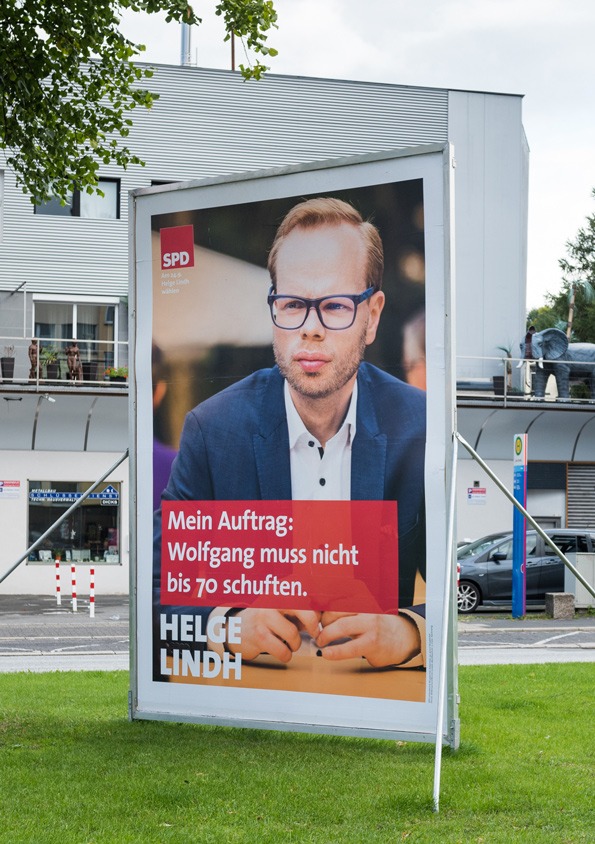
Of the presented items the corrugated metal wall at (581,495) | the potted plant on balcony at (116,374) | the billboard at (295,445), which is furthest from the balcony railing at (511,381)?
the billboard at (295,445)

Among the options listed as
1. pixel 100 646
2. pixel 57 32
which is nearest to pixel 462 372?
pixel 100 646

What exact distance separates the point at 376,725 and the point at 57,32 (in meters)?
7.43

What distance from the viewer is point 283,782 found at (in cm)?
694

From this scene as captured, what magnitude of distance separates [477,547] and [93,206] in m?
15.7

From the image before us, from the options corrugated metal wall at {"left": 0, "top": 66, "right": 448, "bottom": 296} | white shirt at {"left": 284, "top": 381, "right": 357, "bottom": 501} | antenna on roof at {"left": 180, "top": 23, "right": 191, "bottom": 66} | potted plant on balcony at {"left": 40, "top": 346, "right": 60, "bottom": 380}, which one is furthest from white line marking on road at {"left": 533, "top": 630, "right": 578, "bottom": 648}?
antenna on roof at {"left": 180, "top": 23, "right": 191, "bottom": 66}

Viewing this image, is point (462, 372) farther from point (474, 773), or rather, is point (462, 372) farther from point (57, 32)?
point (474, 773)

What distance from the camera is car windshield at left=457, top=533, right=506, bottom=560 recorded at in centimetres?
2411

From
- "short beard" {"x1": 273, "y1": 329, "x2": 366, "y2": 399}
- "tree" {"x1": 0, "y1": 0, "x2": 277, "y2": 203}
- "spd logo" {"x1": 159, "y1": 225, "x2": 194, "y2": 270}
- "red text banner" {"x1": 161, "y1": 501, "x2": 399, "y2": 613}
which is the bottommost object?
"red text banner" {"x1": 161, "y1": 501, "x2": 399, "y2": 613}

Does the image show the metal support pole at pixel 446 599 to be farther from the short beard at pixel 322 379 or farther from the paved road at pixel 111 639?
the paved road at pixel 111 639

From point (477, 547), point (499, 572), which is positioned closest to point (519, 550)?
point (499, 572)

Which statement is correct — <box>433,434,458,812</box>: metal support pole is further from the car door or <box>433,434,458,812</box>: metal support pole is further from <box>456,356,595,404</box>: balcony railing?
<box>456,356,595,404</box>: balcony railing

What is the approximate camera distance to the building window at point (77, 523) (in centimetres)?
2939

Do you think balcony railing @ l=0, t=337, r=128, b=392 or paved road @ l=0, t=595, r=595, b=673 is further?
balcony railing @ l=0, t=337, r=128, b=392

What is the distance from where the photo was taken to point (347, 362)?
27.9 feet
